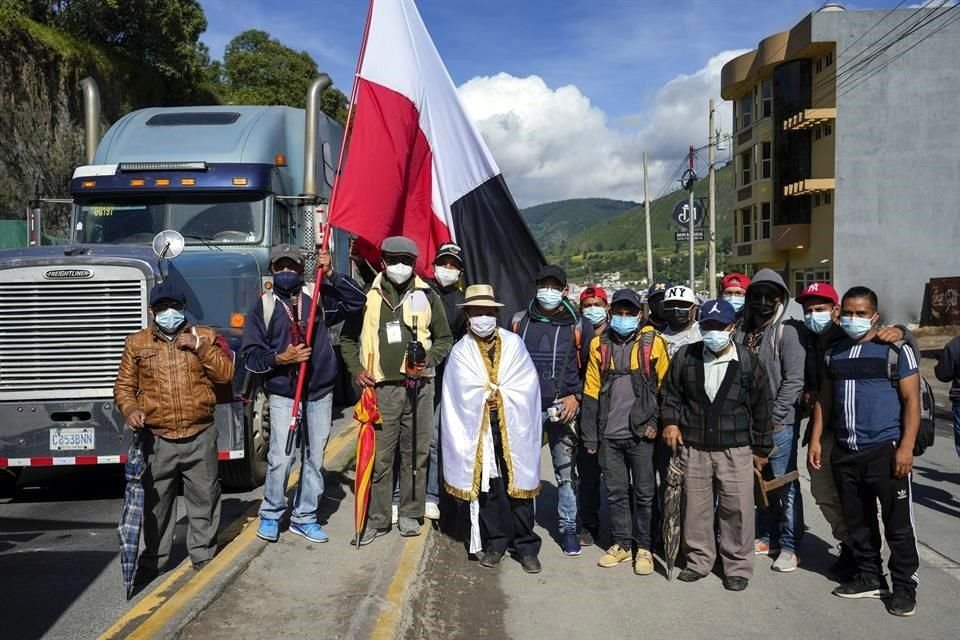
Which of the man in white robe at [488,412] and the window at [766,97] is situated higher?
the window at [766,97]

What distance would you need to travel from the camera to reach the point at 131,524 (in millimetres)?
4941

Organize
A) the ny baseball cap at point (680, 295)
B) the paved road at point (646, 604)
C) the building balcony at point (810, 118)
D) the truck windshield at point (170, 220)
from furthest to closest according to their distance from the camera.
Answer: the building balcony at point (810, 118) < the truck windshield at point (170, 220) < the ny baseball cap at point (680, 295) < the paved road at point (646, 604)

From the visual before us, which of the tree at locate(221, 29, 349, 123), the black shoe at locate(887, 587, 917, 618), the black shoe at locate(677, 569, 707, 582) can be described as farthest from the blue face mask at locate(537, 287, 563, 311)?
the tree at locate(221, 29, 349, 123)

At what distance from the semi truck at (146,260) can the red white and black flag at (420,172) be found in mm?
1012

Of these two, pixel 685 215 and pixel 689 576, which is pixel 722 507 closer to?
pixel 689 576

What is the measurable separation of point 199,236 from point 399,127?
3479 millimetres

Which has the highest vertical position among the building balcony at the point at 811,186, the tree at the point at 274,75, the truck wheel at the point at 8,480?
the tree at the point at 274,75

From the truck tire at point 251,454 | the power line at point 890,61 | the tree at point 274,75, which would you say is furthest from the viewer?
the power line at point 890,61

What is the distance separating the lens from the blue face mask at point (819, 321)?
5.53 metres

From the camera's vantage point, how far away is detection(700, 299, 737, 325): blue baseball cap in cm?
515

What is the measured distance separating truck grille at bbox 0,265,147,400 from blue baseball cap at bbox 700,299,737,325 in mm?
4427

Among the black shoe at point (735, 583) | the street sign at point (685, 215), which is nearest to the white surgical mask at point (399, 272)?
the black shoe at point (735, 583)

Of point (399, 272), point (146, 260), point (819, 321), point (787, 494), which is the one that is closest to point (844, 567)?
point (787, 494)

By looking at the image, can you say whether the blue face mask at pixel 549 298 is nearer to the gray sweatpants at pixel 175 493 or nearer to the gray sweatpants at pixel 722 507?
the gray sweatpants at pixel 722 507
